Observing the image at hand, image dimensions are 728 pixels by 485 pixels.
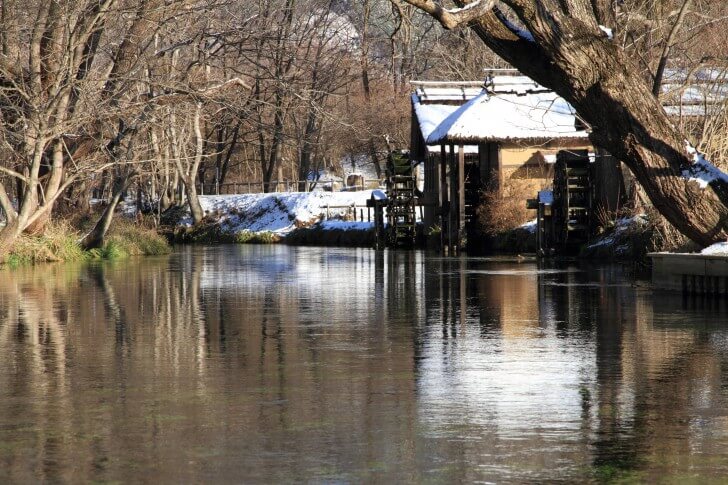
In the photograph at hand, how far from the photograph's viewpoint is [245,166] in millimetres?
100625

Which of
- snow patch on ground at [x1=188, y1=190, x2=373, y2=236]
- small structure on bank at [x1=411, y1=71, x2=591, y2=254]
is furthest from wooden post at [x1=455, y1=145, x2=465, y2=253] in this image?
snow patch on ground at [x1=188, y1=190, x2=373, y2=236]

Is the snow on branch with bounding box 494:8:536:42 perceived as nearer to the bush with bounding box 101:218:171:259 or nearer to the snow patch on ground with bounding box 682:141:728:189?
the snow patch on ground with bounding box 682:141:728:189

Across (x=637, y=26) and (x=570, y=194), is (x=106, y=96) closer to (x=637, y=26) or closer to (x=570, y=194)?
(x=637, y=26)

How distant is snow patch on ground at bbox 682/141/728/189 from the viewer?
19.6m

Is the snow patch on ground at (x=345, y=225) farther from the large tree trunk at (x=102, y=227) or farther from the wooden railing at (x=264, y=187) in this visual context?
the large tree trunk at (x=102, y=227)

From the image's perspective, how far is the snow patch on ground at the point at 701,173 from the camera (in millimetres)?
19641

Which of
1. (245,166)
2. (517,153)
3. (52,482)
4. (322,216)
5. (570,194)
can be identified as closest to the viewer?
(52,482)

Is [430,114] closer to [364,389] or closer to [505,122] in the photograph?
[505,122]

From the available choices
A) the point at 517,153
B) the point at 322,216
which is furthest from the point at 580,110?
the point at 322,216

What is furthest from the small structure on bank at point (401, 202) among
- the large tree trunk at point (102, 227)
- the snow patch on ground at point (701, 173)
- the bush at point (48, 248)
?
the snow patch on ground at point (701, 173)

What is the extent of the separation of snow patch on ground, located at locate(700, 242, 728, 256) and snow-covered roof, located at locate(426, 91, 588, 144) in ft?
81.2

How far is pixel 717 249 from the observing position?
19188 mm

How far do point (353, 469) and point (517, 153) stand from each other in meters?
41.7

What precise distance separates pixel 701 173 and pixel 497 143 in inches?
1099
